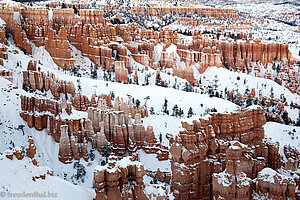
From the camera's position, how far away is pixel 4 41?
4691 centimetres

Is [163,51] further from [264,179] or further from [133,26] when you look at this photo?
[264,179]

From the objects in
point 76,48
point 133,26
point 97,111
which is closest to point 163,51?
point 133,26

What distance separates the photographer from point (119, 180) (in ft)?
47.0

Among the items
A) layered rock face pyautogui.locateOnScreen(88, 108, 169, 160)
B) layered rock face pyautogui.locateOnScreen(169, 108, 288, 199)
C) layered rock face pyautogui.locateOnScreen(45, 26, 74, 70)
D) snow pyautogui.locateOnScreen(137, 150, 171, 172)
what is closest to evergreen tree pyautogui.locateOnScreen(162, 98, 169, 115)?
layered rock face pyautogui.locateOnScreen(88, 108, 169, 160)

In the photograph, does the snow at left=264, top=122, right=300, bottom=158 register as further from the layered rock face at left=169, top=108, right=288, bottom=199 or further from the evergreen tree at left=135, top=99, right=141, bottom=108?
the evergreen tree at left=135, top=99, right=141, bottom=108

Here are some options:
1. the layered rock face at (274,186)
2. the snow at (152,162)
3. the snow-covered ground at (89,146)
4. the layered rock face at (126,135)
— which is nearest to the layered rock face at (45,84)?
the snow-covered ground at (89,146)

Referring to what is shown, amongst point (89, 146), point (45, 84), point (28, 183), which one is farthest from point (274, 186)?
point (45, 84)

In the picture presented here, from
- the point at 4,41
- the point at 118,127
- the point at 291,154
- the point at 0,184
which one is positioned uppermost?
the point at 4,41

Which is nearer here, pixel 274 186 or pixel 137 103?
pixel 274 186

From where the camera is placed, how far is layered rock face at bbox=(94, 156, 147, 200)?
13758 millimetres

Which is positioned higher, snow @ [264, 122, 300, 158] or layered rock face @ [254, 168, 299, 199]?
layered rock face @ [254, 168, 299, 199]

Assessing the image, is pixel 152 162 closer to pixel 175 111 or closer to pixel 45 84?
pixel 175 111

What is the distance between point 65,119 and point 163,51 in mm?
43721

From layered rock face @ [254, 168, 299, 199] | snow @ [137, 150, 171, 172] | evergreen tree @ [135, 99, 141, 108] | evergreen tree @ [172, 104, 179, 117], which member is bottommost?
snow @ [137, 150, 171, 172]
